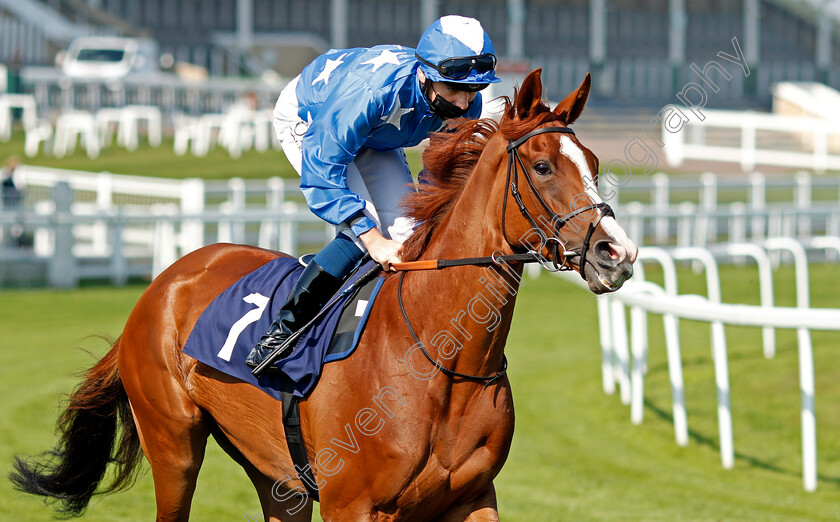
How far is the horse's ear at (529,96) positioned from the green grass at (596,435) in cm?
206

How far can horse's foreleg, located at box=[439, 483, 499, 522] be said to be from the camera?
315 cm

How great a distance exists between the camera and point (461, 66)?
3.13 meters

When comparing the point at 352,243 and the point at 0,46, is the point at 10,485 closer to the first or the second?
the point at 352,243

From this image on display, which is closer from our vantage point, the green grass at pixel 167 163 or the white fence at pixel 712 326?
the white fence at pixel 712 326

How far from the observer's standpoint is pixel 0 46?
1152 inches

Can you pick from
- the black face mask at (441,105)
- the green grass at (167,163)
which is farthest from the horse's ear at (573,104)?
the green grass at (167,163)

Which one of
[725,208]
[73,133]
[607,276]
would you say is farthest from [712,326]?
[73,133]

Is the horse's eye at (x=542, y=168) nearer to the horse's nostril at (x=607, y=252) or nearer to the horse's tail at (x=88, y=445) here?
the horse's nostril at (x=607, y=252)

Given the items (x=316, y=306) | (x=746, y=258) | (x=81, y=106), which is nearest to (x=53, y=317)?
(x=316, y=306)

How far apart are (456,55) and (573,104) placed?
39 centimetres

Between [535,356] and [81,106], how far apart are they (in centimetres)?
1798

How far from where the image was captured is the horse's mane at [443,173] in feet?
10.2

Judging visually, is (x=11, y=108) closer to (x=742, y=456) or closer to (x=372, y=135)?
(x=742, y=456)

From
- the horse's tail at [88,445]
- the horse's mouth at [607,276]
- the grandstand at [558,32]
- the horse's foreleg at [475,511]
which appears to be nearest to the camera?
the horse's mouth at [607,276]
